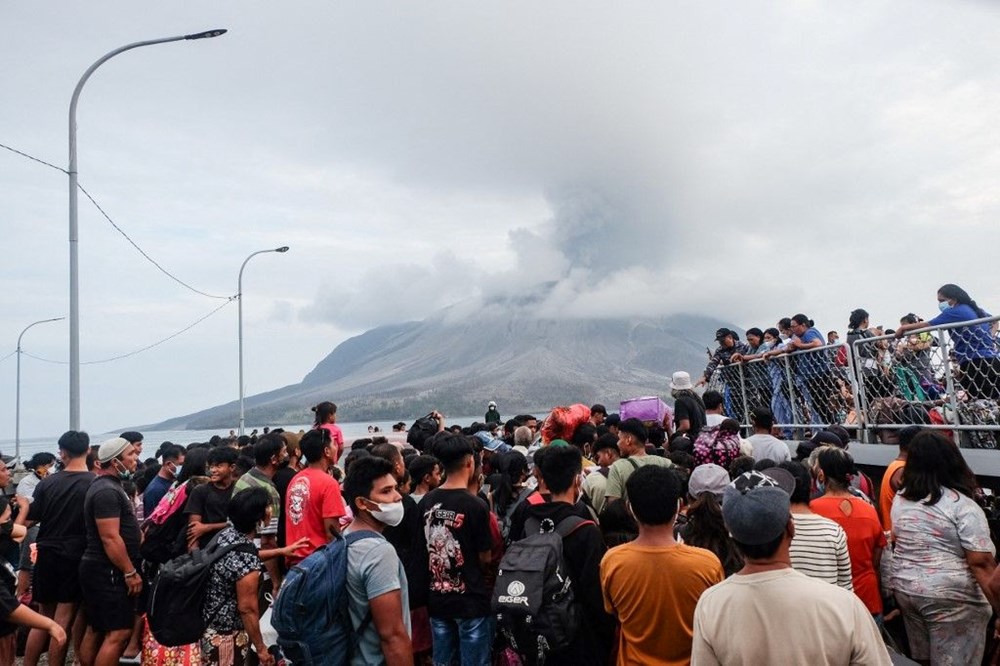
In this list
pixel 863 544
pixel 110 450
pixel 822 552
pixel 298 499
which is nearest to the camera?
pixel 822 552

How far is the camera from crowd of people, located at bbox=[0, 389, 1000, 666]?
105 inches

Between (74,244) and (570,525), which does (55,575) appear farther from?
(74,244)

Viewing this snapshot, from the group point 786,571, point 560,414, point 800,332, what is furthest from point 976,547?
point 800,332

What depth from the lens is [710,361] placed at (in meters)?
11.7

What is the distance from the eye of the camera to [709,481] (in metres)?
4.59

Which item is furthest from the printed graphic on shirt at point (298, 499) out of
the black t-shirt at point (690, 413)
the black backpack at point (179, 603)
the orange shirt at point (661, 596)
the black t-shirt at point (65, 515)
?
the black t-shirt at point (690, 413)

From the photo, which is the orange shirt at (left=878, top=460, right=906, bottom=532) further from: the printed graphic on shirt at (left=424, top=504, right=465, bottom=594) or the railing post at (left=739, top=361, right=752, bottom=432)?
the railing post at (left=739, top=361, right=752, bottom=432)

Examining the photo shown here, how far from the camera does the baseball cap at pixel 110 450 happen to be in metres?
7.00

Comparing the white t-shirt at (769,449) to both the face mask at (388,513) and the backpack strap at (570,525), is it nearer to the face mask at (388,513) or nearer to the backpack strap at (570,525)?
the backpack strap at (570,525)

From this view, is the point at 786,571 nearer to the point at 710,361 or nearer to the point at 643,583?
the point at 643,583

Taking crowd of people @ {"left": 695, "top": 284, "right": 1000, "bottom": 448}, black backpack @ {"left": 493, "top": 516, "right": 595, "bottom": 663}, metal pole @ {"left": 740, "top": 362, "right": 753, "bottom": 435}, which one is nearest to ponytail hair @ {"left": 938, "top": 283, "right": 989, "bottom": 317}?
crowd of people @ {"left": 695, "top": 284, "right": 1000, "bottom": 448}

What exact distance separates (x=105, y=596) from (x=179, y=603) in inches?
76.2

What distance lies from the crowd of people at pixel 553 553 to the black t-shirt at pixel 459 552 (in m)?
0.01

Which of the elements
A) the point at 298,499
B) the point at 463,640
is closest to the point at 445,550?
the point at 463,640
